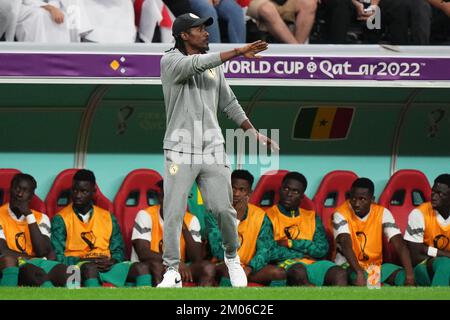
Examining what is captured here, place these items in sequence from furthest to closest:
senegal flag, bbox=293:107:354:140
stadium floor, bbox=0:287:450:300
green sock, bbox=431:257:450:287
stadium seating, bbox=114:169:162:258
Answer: senegal flag, bbox=293:107:354:140 < stadium seating, bbox=114:169:162:258 < green sock, bbox=431:257:450:287 < stadium floor, bbox=0:287:450:300

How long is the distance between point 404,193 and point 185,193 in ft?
12.0

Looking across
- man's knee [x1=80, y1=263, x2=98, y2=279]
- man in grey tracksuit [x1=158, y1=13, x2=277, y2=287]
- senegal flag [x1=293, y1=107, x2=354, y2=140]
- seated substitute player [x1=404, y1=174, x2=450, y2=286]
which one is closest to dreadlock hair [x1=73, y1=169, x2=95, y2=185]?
man's knee [x1=80, y1=263, x2=98, y2=279]

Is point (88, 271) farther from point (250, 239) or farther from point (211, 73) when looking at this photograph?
point (211, 73)

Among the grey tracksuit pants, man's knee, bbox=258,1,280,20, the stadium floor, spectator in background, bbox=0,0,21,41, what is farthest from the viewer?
man's knee, bbox=258,1,280,20

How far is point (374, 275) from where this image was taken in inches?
437

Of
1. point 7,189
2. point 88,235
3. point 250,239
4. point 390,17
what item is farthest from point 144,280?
point 390,17

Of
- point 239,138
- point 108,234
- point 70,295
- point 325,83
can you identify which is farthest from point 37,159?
point 70,295

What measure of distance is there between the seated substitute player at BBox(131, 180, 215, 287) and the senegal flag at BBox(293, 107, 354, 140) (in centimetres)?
150

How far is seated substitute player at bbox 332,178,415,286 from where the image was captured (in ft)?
37.0

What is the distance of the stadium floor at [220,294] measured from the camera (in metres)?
8.30

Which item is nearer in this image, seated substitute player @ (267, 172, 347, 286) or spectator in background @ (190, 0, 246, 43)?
seated substitute player @ (267, 172, 347, 286)

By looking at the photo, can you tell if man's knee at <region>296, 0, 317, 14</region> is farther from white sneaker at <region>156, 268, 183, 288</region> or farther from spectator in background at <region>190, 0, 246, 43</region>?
white sneaker at <region>156, 268, 183, 288</region>
